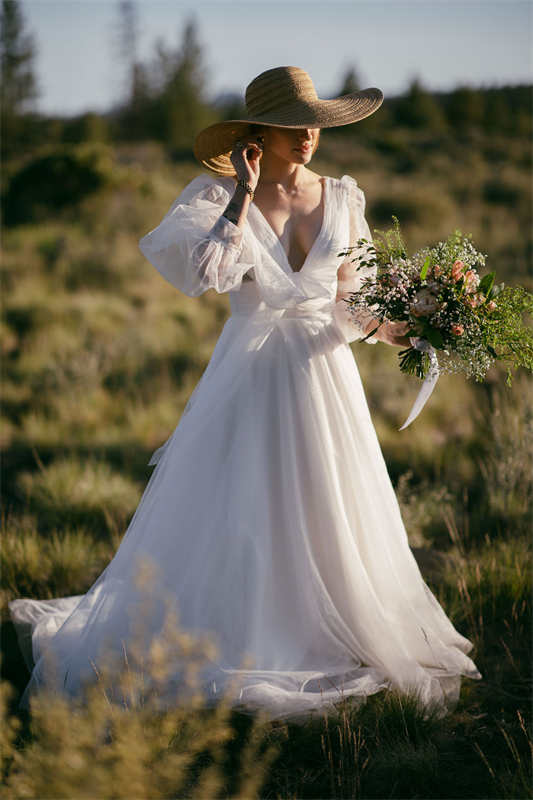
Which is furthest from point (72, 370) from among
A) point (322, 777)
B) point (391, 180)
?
point (391, 180)

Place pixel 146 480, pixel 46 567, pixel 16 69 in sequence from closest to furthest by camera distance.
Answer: pixel 46 567, pixel 146 480, pixel 16 69

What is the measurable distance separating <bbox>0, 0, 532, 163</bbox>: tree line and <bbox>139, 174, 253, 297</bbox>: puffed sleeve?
70.4 ft

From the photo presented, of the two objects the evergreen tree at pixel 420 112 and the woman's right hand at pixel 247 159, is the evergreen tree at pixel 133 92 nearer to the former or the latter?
the evergreen tree at pixel 420 112

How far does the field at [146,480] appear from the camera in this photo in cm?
215

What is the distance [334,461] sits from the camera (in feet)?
8.79

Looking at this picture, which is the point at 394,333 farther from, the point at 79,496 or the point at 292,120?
the point at 79,496

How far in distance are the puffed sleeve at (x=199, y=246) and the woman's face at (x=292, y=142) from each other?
33cm

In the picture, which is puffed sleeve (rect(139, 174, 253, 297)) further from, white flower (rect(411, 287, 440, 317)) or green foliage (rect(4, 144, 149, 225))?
green foliage (rect(4, 144, 149, 225))

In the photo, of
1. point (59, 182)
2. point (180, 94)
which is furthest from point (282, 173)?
point (180, 94)

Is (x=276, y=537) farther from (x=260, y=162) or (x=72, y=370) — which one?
(x=72, y=370)

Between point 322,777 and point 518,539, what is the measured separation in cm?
234

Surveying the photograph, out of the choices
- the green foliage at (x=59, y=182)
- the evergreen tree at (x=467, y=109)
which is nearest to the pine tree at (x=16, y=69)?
the green foliage at (x=59, y=182)

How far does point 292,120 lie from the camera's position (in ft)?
8.21

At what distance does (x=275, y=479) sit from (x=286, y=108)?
1577 millimetres
